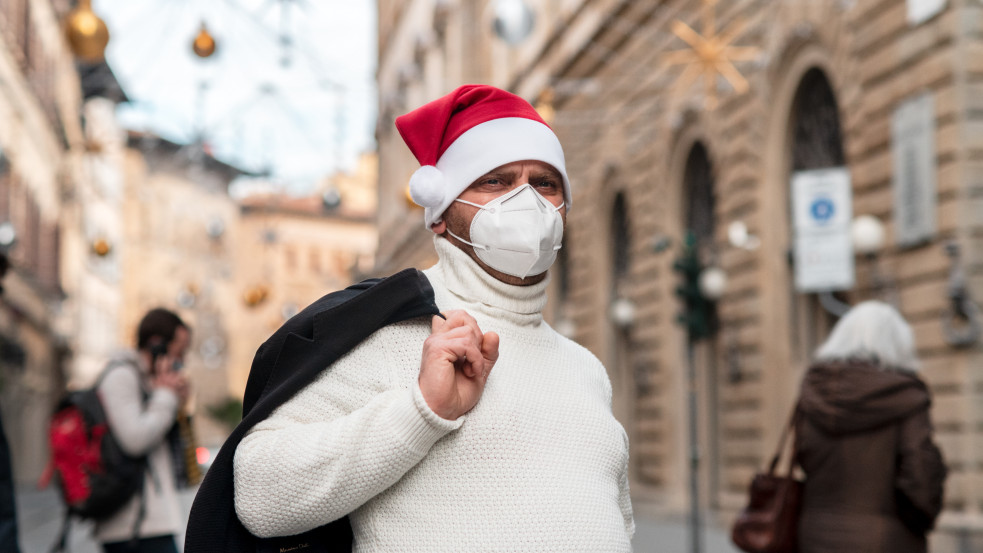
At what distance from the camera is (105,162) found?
5531 centimetres

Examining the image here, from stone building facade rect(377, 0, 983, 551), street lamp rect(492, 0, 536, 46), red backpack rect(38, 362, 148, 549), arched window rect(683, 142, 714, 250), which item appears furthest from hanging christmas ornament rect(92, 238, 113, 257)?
red backpack rect(38, 362, 148, 549)

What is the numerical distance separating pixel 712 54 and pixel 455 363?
13221mm

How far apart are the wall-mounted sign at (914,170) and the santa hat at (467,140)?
31.4 ft

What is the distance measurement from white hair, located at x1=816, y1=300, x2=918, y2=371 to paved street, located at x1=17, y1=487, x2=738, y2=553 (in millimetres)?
6205

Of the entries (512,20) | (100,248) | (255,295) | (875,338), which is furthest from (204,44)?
(255,295)

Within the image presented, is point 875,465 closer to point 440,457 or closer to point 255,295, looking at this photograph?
point 440,457

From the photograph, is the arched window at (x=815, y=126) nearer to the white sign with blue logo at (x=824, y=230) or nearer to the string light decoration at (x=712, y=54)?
the string light decoration at (x=712, y=54)

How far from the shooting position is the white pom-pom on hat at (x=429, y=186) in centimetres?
276

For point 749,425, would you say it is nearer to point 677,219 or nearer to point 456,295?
point 677,219

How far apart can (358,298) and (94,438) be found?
3758 mm

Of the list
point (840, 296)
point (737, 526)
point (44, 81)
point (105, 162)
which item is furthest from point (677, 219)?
point (105, 162)

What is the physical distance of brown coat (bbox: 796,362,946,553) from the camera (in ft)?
18.9

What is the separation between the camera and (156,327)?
6.30 m

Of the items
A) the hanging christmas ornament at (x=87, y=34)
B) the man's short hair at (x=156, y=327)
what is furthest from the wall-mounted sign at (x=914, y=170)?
the man's short hair at (x=156, y=327)
